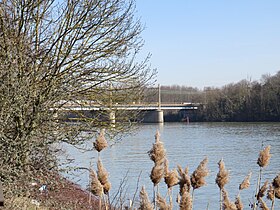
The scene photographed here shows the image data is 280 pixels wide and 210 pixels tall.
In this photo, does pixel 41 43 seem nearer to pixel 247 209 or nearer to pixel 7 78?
pixel 7 78

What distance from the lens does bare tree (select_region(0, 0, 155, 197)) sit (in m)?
12.1

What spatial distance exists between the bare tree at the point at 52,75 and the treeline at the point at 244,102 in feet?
189

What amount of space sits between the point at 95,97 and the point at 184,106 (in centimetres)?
7525

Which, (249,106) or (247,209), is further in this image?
(249,106)

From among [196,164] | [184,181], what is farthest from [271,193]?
[196,164]

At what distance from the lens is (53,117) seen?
13969 millimetres

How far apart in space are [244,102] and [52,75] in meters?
65.7

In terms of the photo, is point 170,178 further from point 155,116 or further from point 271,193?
point 155,116

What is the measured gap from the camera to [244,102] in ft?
256

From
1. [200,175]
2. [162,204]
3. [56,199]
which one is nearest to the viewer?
[162,204]

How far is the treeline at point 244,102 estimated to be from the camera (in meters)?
73.1

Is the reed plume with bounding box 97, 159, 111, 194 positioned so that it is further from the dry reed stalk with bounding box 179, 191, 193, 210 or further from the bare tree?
→ the bare tree

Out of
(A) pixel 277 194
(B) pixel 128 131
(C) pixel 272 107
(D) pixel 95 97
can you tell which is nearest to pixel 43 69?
(D) pixel 95 97

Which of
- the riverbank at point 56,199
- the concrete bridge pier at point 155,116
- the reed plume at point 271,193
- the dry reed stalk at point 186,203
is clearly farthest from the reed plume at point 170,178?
the concrete bridge pier at point 155,116
